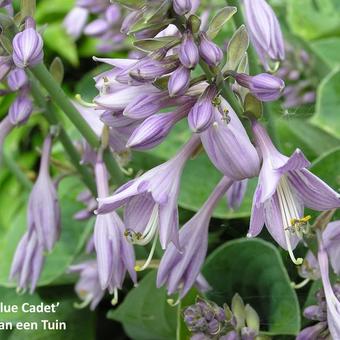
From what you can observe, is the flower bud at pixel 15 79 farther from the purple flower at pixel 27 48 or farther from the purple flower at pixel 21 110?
the purple flower at pixel 27 48

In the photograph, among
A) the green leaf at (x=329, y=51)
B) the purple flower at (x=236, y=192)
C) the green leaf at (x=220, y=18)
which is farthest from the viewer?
the green leaf at (x=329, y=51)

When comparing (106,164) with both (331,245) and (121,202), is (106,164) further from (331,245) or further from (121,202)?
(331,245)

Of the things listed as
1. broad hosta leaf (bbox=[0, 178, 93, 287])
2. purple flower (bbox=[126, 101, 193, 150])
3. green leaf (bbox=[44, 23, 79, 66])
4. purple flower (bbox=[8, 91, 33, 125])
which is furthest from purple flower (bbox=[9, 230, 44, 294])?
green leaf (bbox=[44, 23, 79, 66])

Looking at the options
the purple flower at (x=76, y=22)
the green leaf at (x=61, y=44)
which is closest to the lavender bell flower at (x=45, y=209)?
the purple flower at (x=76, y=22)

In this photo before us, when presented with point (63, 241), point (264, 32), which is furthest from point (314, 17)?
point (264, 32)

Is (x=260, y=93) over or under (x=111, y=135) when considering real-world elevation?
over

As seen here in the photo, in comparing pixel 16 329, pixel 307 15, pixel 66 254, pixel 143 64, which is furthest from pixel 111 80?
pixel 307 15
